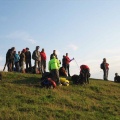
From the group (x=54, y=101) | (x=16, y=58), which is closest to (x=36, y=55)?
(x=16, y=58)

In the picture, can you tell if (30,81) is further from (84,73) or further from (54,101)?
(54,101)

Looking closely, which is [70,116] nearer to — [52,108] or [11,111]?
[52,108]

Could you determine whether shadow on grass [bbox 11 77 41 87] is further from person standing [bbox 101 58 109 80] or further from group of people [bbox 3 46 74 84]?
person standing [bbox 101 58 109 80]

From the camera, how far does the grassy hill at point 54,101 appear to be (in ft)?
67.1

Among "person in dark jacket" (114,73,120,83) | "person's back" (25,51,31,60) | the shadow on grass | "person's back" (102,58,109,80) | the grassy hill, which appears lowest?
the grassy hill

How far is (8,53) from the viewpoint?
102 feet

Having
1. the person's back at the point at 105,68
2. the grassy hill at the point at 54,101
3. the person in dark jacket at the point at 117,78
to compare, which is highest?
the person's back at the point at 105,68

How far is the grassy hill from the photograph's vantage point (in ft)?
67.1

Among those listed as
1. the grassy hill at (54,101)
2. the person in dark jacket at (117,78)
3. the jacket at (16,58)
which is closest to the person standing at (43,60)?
the jacket at (16,58)

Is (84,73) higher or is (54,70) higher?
(54,70)

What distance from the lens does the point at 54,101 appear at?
23094 mm

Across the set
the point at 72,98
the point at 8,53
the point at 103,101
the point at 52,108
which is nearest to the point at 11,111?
the point at 52,108

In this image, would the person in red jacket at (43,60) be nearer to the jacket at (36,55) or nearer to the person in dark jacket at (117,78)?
the jacket at (36,55)

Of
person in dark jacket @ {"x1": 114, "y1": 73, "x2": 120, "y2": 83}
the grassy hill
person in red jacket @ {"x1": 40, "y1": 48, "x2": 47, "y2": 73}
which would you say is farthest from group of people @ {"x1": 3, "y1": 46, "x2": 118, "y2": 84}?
person in dark jacket @ {"x1": 114, "y1": 73, "x2": 120, "y2": 83}
